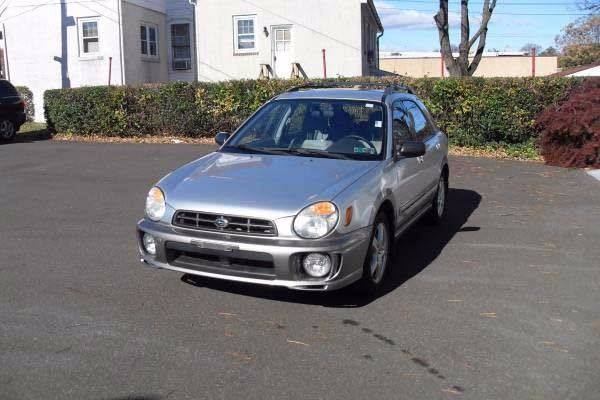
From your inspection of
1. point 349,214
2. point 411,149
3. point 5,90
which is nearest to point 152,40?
point 5,90

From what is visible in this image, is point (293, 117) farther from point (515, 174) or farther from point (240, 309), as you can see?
point (515, 174)

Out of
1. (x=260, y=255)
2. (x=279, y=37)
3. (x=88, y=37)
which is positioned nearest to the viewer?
(x=260, y=255)

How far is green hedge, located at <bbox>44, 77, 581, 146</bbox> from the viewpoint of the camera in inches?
586

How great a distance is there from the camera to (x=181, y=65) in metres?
26.3

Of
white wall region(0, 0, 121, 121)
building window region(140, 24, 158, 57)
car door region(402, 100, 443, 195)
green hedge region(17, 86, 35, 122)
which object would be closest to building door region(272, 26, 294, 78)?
building window region(140, 24, 158, 57)

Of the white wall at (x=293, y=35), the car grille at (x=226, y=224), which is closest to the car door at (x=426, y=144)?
the car grille at (x=226, y=224)

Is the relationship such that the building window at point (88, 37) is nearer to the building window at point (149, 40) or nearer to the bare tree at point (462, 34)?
the building window at point (149, 40)

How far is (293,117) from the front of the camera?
6457mm

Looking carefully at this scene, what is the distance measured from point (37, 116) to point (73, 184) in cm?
1469

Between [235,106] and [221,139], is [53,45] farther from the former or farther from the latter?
[221,139]

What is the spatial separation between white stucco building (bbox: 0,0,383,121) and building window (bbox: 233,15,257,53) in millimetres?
37

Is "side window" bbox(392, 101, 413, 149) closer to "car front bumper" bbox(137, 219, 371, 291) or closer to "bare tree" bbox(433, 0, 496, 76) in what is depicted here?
"car front bumper" bbox(137, 219, 371, 291)

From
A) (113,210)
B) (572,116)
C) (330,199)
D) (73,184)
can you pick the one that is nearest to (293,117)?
(330,199)

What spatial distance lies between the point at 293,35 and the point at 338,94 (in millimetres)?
18195
